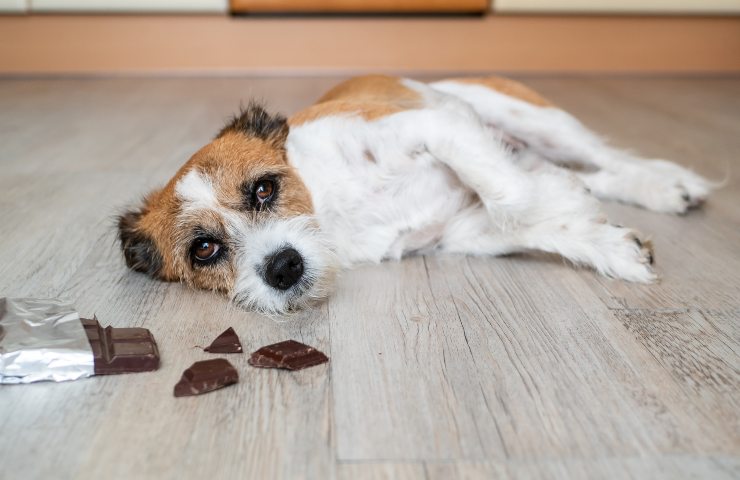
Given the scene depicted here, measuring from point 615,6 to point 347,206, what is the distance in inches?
153

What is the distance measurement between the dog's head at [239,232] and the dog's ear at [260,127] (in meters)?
0.02

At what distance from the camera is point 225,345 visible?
1704 millimetres

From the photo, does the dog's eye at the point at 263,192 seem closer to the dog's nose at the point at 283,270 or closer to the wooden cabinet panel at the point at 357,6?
the dog's nose at the point at 283,270

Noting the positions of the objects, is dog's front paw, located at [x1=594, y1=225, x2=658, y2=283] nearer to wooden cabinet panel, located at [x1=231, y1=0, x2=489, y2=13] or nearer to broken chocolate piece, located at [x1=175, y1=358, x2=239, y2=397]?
broken chocolate piece, located at [x1=175, y1=358, x2=239, y2=397]

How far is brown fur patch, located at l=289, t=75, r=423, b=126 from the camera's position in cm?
230

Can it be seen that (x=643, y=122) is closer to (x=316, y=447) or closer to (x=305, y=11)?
(x=305, y=11)

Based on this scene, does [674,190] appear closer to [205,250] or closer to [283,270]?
[283,270]

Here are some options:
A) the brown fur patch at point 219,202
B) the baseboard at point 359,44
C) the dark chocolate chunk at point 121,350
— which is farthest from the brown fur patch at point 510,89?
the baseboard at point 359,44

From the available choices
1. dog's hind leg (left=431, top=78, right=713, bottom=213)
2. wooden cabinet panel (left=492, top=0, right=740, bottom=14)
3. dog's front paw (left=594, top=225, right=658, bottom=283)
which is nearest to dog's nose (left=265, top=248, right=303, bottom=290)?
dog's front paw (left=594, top=225, right=658, bottom=283)

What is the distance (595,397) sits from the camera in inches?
57.6

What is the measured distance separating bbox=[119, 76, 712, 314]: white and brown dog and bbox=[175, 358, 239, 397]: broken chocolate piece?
34 cm

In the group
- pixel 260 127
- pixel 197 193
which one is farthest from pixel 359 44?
pixel 197 193

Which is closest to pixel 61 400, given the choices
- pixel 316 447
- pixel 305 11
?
pixel 316 447

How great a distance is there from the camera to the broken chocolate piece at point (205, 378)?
151 cm
